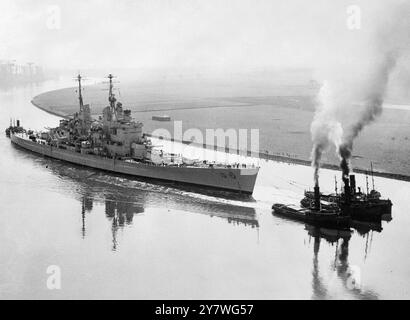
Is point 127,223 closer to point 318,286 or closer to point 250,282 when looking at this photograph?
point 250,282

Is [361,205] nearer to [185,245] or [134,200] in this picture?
[185,245]

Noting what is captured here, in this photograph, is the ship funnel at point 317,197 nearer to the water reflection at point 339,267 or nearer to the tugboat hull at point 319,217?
the tugboat hull at point 319,217

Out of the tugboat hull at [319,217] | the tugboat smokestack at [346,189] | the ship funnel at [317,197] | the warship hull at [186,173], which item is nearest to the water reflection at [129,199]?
the warship hull at [186,173]

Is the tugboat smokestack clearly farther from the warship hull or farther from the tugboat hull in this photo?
the warship hull

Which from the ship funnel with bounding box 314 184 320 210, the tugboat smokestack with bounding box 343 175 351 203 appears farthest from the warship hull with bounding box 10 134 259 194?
the tugboat smokestack with bounding box 343 175 351 203

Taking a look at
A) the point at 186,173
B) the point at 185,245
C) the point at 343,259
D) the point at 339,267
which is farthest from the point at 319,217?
the point at 186,173
